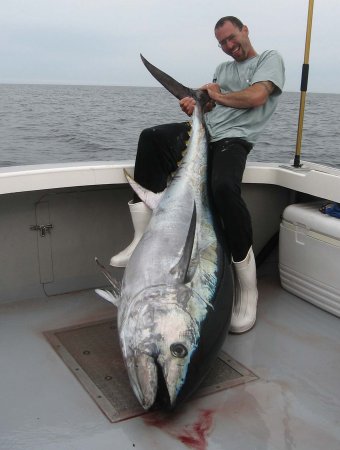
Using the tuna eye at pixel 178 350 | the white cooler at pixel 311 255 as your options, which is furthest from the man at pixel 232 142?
the tuna eye at pixel 178 350

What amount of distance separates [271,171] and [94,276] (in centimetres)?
122

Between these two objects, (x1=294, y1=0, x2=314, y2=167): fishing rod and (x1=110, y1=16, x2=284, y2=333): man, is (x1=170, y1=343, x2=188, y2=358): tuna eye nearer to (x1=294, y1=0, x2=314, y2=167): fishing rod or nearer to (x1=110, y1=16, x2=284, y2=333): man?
(x1=110, y1=16, x2=284, y2=333): man

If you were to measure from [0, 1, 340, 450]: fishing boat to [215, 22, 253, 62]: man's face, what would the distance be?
2.15 feet

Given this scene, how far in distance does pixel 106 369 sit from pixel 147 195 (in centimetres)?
91

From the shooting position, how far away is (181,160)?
9.07 feet

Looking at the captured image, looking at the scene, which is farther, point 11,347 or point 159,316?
point 11,347

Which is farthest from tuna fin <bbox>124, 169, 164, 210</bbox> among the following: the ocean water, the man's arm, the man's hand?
the ocean water

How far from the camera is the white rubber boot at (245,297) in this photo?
2635 mm

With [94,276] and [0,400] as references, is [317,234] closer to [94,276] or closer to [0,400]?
[94,276]

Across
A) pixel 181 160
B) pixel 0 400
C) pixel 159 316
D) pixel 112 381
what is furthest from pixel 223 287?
pixel 0 400

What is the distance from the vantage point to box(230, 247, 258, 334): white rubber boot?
263 centimetres

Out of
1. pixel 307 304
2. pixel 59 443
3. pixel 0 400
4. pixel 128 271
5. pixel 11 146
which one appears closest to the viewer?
pixel 59 443

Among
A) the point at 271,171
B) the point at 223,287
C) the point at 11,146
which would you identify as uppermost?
the point at 271,171

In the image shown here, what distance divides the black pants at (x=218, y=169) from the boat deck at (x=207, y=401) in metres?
0.51
